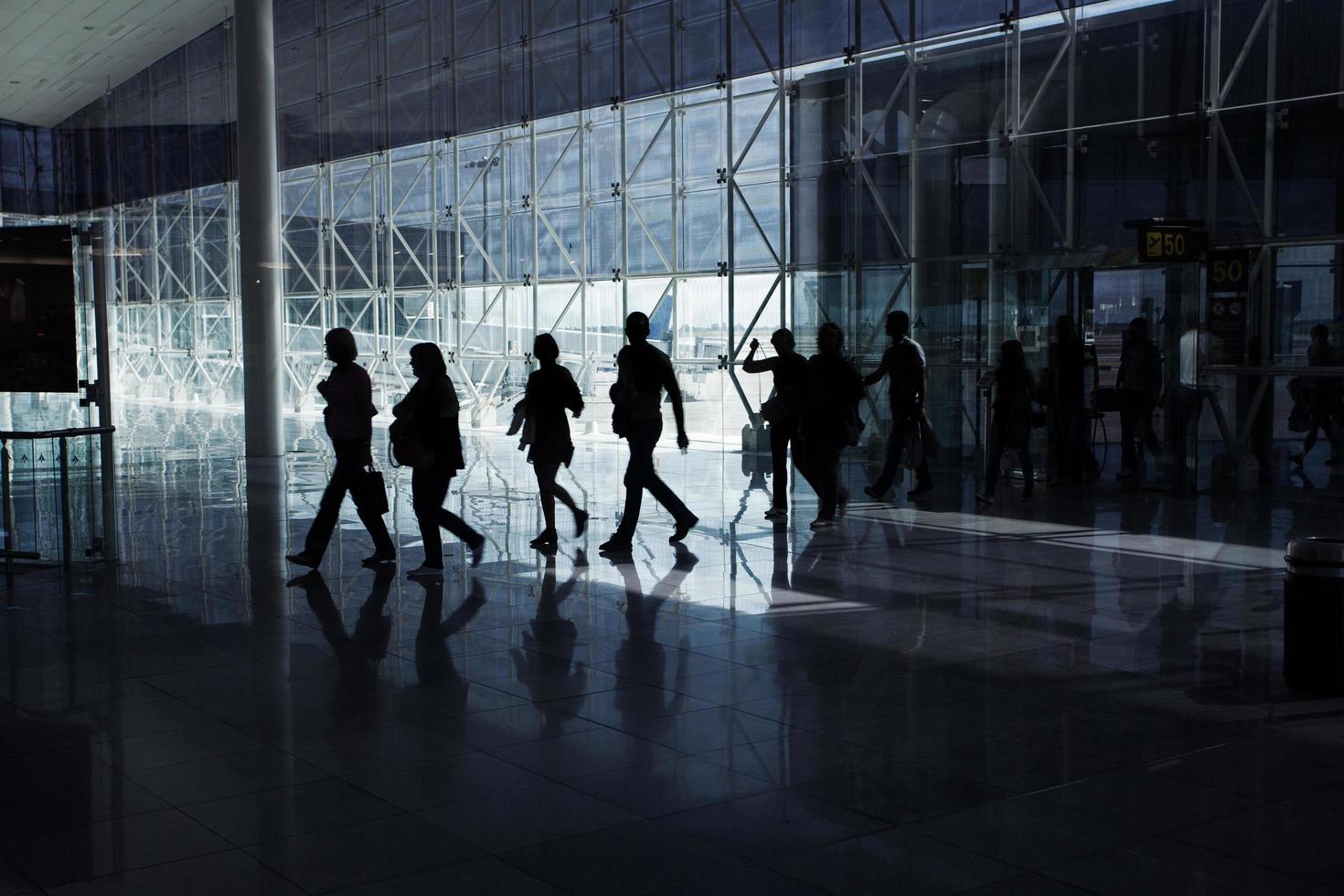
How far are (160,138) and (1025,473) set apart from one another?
42.8 ft

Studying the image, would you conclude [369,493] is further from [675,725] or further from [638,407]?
[675,725]

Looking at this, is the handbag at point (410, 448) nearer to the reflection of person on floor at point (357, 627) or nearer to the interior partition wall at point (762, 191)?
the reflection of person on floor at point (357, 627)

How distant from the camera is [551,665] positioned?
6121mm

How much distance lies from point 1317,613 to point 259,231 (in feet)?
49.4

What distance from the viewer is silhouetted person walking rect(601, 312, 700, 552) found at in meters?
9.33

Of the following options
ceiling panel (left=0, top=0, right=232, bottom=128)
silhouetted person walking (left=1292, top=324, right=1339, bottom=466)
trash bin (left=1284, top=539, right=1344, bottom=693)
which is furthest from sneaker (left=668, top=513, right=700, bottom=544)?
ceiling panel (left=0, top=0, right=232, bottom=128)

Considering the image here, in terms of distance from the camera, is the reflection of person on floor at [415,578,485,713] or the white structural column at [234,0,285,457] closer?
the reflection of person on floor at [415,578,485,713]

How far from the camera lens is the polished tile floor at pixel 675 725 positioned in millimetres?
3777

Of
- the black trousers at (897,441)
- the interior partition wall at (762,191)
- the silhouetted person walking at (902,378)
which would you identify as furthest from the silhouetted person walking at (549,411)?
the interior partition wall at (762,191)

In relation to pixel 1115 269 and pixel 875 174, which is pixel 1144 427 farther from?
pixel 875 174

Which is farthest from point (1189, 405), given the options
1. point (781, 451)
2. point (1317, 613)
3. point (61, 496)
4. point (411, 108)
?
point (411, 108)

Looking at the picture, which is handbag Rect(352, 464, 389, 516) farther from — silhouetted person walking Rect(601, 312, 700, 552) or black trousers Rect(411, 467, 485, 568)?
silhouetted person walking Rect(601, 312, 700, 552)

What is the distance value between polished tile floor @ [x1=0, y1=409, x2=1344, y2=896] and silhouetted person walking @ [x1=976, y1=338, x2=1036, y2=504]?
2690mm

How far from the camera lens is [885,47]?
16.1 metres
